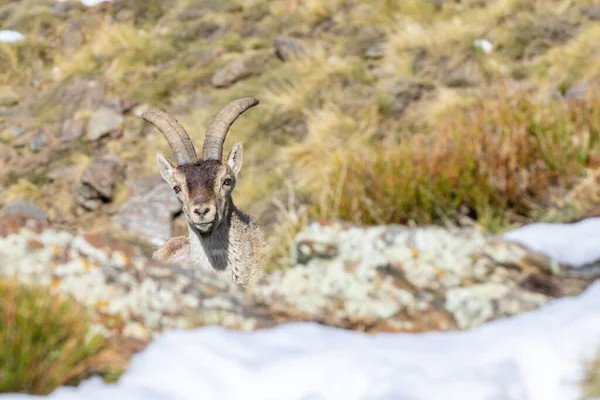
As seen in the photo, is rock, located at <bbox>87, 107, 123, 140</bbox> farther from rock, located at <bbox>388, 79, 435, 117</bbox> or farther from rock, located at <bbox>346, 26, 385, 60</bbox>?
rock, located at <bbox>388, 79, 435, 117</bbox>

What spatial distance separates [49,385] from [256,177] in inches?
453

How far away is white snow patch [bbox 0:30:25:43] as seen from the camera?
82.7 ft

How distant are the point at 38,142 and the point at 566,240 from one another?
58.0 feet

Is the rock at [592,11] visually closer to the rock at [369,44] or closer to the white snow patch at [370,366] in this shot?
the rock at [369,44]

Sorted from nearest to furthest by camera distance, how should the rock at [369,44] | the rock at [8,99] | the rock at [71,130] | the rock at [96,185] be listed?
the rock at [96,185] → the rock at [369,44] → the rock at [71,130] → the rock at [8,99]

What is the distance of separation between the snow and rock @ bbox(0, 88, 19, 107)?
20.9 meters

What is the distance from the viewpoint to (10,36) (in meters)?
25.7

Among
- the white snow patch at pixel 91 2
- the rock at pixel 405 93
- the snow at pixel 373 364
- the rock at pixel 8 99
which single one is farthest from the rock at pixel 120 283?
the white snow patch at pixel 91 2

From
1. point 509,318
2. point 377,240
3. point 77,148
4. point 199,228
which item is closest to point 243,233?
point 199,228

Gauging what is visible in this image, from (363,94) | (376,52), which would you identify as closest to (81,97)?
(376,52)

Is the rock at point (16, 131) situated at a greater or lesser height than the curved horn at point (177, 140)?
lesser

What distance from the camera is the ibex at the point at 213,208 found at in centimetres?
676

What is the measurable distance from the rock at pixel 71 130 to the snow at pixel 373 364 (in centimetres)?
1671

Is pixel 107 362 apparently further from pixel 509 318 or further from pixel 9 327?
pixel 509 318
